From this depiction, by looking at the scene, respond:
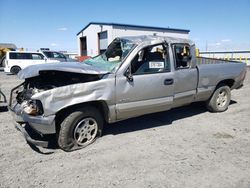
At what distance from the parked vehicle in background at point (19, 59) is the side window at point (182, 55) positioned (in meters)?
12.9

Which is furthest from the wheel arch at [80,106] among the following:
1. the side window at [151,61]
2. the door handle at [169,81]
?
the door handle at [169,81]

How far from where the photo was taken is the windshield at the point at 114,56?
13.5 ft

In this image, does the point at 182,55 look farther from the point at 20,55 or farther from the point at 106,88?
the point at 20,55

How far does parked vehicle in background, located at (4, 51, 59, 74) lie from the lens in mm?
15391

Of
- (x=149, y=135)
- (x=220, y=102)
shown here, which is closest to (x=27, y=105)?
(x=149, y=135)

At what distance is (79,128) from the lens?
368 cm

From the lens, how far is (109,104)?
3805mm

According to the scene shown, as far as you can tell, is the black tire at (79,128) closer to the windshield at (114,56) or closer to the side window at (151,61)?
the windshield at (114,56)

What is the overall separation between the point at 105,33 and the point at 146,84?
72.0ft

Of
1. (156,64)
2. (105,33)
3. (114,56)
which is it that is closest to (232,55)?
(105,33)

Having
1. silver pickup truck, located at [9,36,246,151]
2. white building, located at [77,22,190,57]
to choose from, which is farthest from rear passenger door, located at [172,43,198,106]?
white building, located at [77,22,190,57]

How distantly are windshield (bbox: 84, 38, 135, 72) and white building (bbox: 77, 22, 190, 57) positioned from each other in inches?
741

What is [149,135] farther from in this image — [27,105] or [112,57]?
[27,105]

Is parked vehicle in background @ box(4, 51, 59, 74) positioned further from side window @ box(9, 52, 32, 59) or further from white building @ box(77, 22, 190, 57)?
white building @ box(77, 22, 190, 57)
